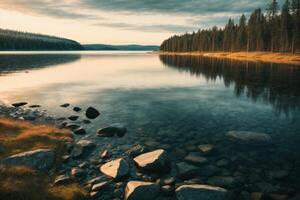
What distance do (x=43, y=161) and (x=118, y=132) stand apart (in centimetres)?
687

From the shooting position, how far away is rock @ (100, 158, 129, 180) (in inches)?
561

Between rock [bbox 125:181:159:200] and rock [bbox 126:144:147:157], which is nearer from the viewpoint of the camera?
rock [bbox 125:181:159:200]

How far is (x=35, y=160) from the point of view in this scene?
593 inches

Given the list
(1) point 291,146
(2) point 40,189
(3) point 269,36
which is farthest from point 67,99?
(3) point 269,36

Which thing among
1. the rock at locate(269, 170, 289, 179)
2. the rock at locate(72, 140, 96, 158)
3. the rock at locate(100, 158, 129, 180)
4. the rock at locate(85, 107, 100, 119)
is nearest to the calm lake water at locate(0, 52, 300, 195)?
the rock at locate(269, 170, 289, 179)

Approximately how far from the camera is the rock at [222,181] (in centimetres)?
1373

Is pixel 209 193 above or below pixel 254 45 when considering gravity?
below

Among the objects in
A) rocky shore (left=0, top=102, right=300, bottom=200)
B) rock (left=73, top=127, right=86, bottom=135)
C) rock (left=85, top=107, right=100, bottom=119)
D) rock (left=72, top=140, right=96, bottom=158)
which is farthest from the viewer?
rock (left=85, top=107, right=100, bottom=119)

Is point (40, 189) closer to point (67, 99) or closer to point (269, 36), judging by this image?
point (67, 99)

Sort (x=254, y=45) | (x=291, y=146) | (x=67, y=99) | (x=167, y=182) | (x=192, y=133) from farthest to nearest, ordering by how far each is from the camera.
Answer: (x=254, y=45), (x=67, y=99), (x=192, y=133), (x=291, y=146), (x=167, y=182)

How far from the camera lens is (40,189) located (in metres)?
12.7

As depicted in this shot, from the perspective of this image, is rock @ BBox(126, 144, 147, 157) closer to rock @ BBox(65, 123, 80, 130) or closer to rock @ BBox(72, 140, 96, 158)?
rock @ BBox(72, 140, 96, 158)

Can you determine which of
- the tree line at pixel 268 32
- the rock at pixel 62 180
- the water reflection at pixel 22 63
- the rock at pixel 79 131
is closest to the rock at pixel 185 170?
the rock at pixel 62 180

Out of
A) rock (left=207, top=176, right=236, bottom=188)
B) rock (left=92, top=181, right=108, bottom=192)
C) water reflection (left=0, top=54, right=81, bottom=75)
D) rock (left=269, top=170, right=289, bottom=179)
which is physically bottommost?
rock (left=207, top=176, right=236, bottom=188)
